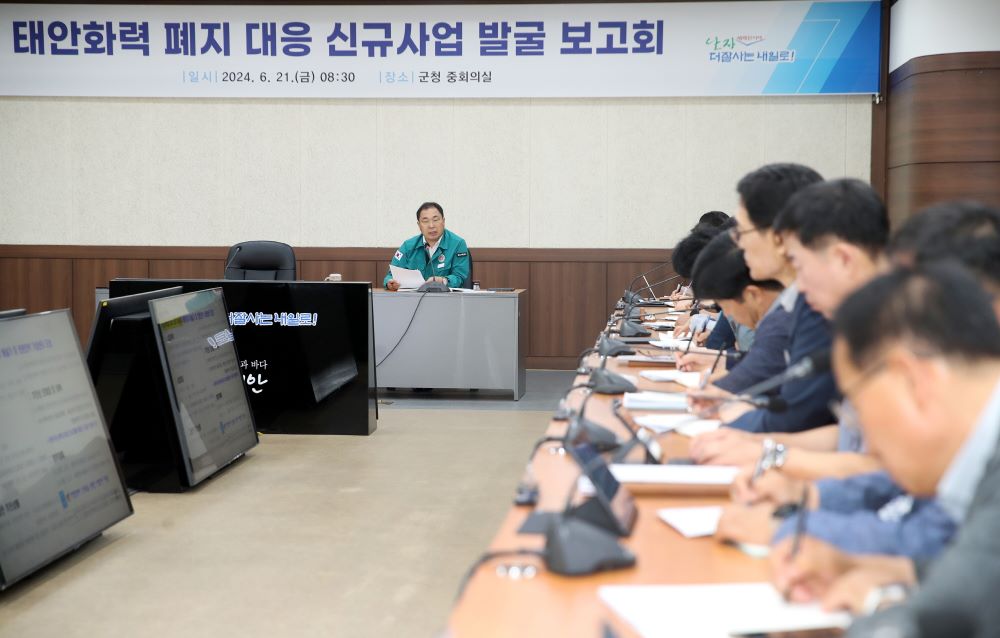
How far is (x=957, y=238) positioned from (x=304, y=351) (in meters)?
4.05

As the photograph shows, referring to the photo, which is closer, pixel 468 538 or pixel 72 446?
pixel 72 446

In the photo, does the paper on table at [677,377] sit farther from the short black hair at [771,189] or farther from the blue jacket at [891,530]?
the blue jacket at [891,530]

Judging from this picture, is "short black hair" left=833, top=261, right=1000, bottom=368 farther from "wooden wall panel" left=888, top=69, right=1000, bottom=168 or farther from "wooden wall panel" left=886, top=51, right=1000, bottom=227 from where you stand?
"wooden wall panel" left=888, top=69, right=1000, bottom=168

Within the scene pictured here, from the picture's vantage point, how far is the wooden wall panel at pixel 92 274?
848cm

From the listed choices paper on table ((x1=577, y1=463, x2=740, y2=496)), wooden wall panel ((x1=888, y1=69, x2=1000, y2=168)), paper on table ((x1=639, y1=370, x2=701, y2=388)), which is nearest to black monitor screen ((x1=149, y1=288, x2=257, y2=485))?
paper on table ((x1=639, y1=370, x2=701, y2=388))

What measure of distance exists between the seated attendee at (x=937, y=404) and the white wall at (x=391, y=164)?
7.17m

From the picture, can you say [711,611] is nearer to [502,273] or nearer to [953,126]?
[953,126]

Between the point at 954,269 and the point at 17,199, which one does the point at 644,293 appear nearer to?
the point at 17,199

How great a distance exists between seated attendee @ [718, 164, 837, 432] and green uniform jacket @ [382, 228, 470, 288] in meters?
4.27

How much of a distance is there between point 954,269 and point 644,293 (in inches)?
278

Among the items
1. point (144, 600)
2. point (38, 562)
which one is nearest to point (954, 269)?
point (144, 600)

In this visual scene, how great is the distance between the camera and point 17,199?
8508mm

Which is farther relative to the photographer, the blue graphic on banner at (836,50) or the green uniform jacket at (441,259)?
the blue graphic on banner at (836,50)

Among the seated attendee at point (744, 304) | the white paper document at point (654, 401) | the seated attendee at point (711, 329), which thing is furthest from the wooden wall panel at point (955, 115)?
the white paper document at point (654, 401)
